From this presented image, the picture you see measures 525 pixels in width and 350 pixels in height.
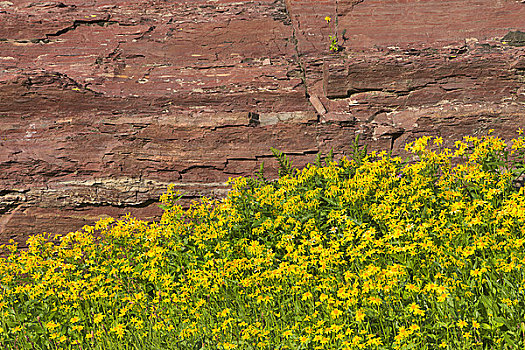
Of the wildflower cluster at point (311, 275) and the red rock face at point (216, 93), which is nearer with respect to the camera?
the wildflower cluster at point (311, 275)

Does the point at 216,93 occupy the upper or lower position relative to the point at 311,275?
lower

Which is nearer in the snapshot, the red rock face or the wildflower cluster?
the wildflower cluster

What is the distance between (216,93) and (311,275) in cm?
349

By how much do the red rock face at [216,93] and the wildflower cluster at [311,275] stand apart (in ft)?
2.45

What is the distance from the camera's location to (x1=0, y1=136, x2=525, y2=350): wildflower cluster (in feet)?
11.2

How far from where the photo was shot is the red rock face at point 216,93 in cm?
619

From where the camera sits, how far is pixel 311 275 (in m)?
3.66

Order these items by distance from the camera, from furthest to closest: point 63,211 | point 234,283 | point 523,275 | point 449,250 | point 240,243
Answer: point 63,211, point 240,243, point 234,283, point 449,250, point 523,275

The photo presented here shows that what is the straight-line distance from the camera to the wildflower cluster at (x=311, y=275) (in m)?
3.40

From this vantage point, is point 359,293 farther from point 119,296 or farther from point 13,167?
point 13,167

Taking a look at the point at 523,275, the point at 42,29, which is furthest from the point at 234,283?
the point at 42,29

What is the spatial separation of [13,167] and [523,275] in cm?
543

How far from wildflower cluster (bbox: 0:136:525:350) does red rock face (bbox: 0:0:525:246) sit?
0.75 meters

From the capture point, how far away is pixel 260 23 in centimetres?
715
